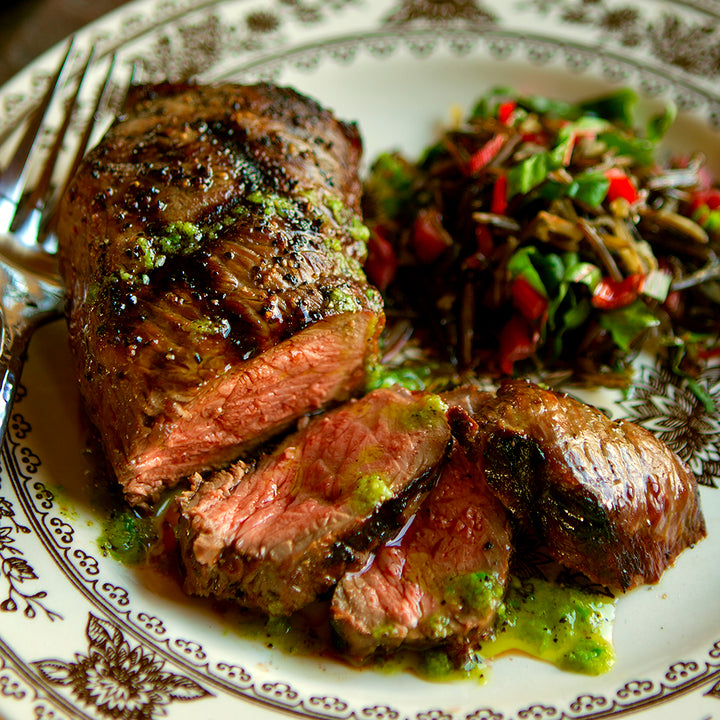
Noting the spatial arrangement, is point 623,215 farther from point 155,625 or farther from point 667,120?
point 155,625

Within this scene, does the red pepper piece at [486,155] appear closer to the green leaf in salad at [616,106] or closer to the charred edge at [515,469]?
the green leaf in salad at [616,106]

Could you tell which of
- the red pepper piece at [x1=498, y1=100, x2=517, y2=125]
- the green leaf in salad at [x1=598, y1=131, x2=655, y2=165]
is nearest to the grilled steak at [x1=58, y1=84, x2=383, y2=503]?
the red pepper piece at [x1=498, y1=100, x2=517, y2=125]

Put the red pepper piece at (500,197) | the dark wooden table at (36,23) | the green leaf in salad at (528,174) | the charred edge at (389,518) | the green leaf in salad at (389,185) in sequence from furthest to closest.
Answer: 1. the dark wooden table at (36,23)
2. the green leaf in salad at (389,185)
3. the red pepper piece at (500,197)
4. the green leaf in salad at (528,174)
5. the charred edge at (389,518)

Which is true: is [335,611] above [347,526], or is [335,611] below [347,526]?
below

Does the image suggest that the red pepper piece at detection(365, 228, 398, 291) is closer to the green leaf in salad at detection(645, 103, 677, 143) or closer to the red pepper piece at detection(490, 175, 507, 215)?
the red pepper piece at detection(490, 175, 507, 215)

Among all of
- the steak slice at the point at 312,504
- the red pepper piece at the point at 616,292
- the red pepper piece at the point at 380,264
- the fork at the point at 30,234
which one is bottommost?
the red pepper piece at the point at 616,292

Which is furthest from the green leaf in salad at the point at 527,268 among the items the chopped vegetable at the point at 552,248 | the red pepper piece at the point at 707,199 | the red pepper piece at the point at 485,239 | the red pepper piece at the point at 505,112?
the red pepper piece at the point at 707,199

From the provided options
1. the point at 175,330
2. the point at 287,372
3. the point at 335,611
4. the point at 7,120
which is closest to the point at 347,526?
the point at 335,611
